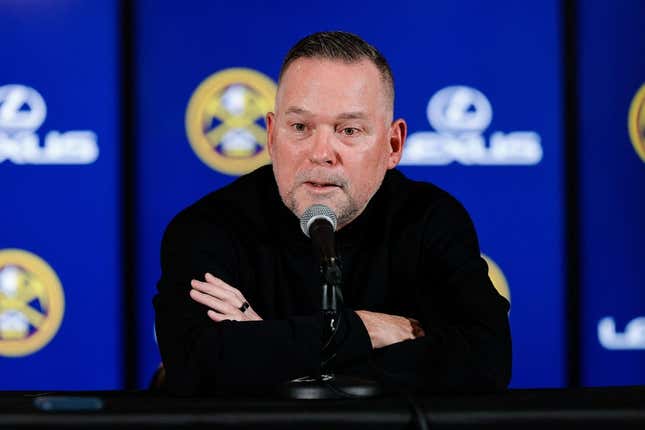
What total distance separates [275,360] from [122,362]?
1.34 metres

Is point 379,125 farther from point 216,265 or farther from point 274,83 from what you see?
point 274,83

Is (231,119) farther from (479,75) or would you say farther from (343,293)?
(343,293)

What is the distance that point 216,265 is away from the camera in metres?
1.88

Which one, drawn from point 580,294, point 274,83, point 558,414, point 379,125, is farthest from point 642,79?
point 558,414

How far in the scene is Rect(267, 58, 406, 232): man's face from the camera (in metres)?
1.80

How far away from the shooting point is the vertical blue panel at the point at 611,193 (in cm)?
290

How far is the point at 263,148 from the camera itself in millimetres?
2873

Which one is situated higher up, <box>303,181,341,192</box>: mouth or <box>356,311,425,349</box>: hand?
<box>303,181,341,192</box>: mouth

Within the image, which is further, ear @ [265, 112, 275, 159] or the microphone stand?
ear @ [265, 112, 275, 159]

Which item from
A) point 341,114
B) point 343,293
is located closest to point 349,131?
point 341,114

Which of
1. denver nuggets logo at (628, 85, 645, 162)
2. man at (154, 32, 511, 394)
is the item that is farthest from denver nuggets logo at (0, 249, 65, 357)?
denver nuggets logo at (628, 85, 645, 162)

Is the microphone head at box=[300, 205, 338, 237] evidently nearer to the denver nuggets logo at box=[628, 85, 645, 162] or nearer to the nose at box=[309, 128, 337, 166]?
the nose at box=[309, 128, 337, 166]

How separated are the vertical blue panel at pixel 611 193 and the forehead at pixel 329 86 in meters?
1.27

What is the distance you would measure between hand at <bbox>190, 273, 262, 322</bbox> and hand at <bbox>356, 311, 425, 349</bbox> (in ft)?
0.64
